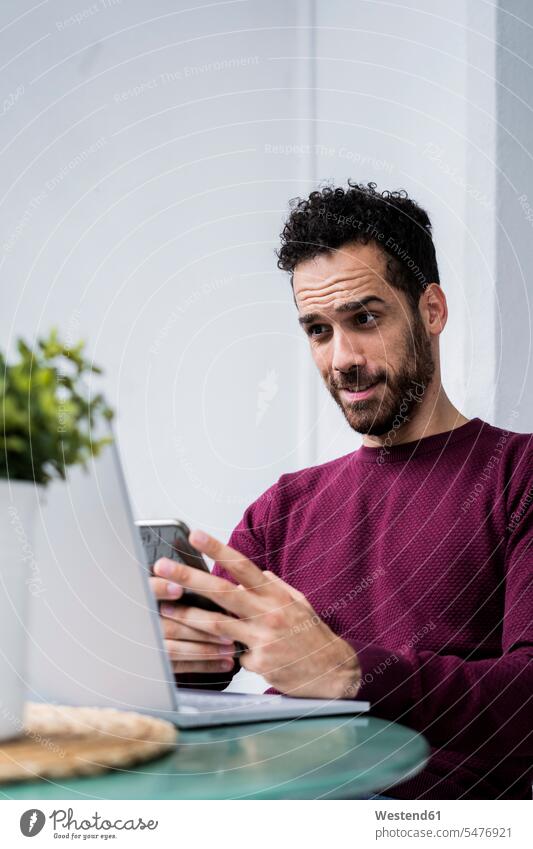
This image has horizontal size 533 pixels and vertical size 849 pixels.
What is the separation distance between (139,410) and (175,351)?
0.14 m

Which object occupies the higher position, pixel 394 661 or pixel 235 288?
pixel 235 288

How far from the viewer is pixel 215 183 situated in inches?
48.8

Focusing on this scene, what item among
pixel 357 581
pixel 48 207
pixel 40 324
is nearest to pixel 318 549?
pixel 357 581

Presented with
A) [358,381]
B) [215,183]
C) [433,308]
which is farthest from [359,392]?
[215,183]

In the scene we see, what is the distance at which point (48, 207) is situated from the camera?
108 cm

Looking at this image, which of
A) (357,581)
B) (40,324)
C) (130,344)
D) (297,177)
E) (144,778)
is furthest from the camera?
(297,177)

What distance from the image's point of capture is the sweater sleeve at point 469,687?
0.63m

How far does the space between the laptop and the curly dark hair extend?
0.64m

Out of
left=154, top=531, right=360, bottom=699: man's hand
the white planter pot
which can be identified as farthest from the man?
the white planter pot

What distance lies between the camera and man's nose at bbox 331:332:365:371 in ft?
3.34

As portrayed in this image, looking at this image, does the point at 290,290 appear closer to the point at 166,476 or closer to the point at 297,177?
the point at 297,177

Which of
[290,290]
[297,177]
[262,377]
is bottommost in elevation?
[262,377]

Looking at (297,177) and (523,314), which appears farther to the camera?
(297,177)

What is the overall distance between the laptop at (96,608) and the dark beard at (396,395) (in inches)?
22.0
